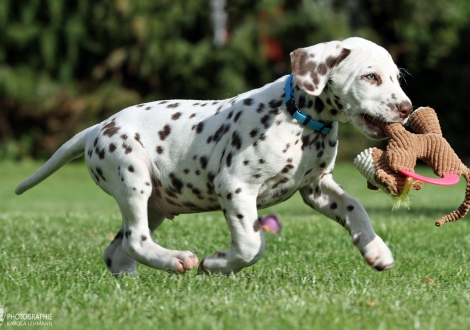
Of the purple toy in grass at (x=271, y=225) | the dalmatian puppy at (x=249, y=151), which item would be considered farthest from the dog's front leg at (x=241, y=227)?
the purple toy in grass at (x=271, y=225)

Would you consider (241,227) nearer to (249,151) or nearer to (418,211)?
(249,151)

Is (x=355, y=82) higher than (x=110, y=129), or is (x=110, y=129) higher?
(x=355, y=82)

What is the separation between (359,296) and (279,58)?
65.3 feet

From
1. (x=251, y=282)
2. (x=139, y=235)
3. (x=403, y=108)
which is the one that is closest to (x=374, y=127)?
(x=403, y=108)

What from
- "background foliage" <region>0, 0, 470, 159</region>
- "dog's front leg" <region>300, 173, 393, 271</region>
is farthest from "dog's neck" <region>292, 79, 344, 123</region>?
"background foliage" <region>0, 0, 470, 159</region>

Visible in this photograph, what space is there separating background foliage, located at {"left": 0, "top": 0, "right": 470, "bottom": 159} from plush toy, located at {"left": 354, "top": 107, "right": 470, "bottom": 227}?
17.1 meters

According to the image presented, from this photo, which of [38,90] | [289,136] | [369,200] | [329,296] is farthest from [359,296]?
[38,90]

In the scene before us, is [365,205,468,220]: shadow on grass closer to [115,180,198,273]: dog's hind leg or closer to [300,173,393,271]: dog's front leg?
[300,173,393,271]: dog's front leg

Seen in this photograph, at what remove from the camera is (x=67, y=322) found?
3.99m

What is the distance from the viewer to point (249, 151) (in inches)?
199

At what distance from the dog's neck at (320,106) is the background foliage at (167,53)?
55.6ft

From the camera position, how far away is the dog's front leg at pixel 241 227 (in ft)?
16.5

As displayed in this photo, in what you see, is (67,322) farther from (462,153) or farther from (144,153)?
(462,153)

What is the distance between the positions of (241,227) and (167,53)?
18.3 metres
